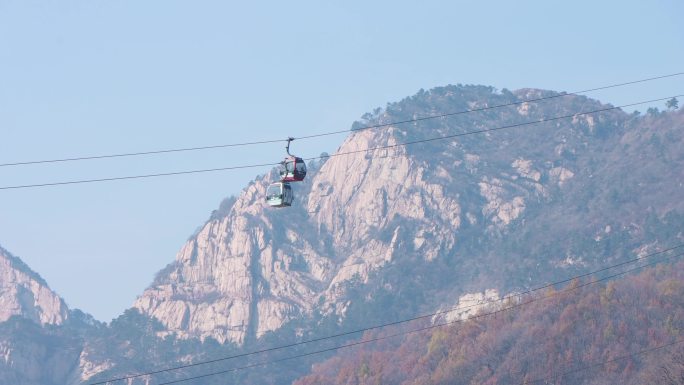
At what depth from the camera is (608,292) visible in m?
147

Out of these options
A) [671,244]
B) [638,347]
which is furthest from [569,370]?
[671,244]

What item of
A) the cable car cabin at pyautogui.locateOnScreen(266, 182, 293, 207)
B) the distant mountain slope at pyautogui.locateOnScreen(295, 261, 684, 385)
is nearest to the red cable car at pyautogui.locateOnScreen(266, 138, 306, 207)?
the cable car cabin at pyautogui.locateOnScreen(266, 182, 293, 207)

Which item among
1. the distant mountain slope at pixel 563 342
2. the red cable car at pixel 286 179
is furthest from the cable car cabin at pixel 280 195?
the distant mountain slope at pixel 563 342

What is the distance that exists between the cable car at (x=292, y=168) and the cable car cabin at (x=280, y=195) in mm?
386

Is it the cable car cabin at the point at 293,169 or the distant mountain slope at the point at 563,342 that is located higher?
the cable car cabin at the point at 293,169

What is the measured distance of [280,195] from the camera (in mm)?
53906

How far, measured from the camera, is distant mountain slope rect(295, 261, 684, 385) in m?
125

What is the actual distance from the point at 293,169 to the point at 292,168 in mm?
142

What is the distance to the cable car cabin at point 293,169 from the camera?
53.1m

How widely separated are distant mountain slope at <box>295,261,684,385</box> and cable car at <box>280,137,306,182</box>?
2322 inches

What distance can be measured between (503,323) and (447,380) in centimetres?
1664

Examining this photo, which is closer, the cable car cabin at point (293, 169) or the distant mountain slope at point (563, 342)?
the cable car cabin at point (293, 169)

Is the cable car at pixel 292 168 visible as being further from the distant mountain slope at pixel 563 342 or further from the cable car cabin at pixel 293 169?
the distant mountain slope at pixel 563 342

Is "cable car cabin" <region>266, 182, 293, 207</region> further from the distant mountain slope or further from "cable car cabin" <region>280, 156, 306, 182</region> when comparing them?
the distant mountain slope
